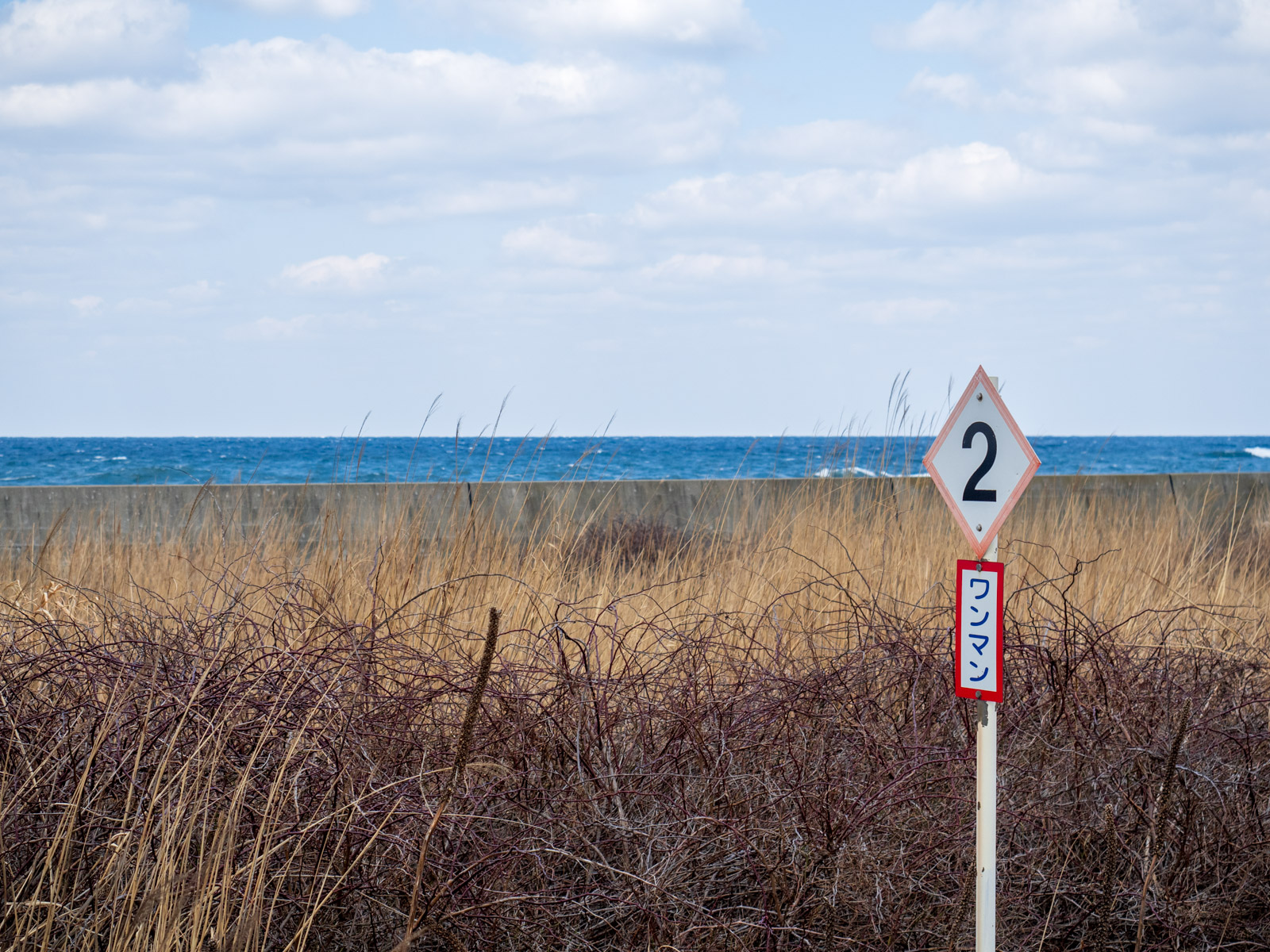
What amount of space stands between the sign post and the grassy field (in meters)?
0.32

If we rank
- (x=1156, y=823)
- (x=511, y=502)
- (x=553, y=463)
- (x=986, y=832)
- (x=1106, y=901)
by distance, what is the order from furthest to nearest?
(x=553, y=463)
(x=511, y=502)
(x=1156, y=823)
(x=1106, y=901)
(x=986, y=832)

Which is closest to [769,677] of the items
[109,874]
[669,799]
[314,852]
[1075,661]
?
[669,799]

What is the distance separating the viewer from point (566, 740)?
12.4ft

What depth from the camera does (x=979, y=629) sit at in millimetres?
2713

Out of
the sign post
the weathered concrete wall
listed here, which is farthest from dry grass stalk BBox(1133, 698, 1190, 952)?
the weathered concrete wall

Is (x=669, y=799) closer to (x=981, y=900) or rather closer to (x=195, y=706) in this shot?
(x=981, y=900)

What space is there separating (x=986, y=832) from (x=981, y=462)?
3.08 ft

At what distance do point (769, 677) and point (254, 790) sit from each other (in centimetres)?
188

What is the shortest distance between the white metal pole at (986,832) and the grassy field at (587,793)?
0.22 meters

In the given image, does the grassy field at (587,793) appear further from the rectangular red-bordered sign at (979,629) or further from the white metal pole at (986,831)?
the rectangular red-bordered sign at (979,629)

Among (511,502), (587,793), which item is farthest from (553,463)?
(587,793)

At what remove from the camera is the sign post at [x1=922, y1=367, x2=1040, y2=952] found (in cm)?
261

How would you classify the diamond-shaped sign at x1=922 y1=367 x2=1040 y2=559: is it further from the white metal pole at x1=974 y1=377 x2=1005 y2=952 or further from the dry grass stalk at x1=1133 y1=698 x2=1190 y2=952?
the dry grass stalk at x1=1133 y1=698 x2=1190 y2=952

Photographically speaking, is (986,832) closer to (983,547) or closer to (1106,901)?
(983,547)
